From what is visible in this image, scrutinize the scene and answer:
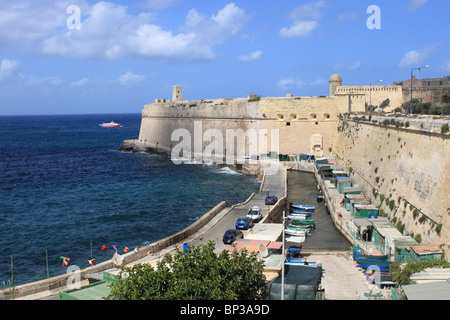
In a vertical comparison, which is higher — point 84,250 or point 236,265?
point 236,265

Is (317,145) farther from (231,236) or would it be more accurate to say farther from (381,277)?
(381,277)

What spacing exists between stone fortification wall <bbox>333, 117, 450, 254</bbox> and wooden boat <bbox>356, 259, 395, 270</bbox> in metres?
1.51

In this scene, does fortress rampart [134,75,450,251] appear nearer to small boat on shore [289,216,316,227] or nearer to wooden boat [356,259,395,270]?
wooden boat [356,259,395,270]

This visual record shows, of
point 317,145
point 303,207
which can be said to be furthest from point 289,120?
point 303,207

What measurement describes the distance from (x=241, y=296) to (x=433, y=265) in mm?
5044

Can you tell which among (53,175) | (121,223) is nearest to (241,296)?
(121,223)

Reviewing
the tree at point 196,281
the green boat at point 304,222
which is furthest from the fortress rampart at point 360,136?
the tree at point 196,281

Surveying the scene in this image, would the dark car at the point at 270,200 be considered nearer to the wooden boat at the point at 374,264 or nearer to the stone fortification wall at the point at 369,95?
the wooden boat at the point at 374,264

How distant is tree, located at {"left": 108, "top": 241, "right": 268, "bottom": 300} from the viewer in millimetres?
7487

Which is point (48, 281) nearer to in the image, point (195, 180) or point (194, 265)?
point (194, 265)

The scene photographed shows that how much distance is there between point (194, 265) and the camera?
8273 millimetres

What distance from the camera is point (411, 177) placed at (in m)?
14.9

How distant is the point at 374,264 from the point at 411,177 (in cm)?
424

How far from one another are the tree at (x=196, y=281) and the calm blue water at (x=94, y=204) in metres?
7.72
